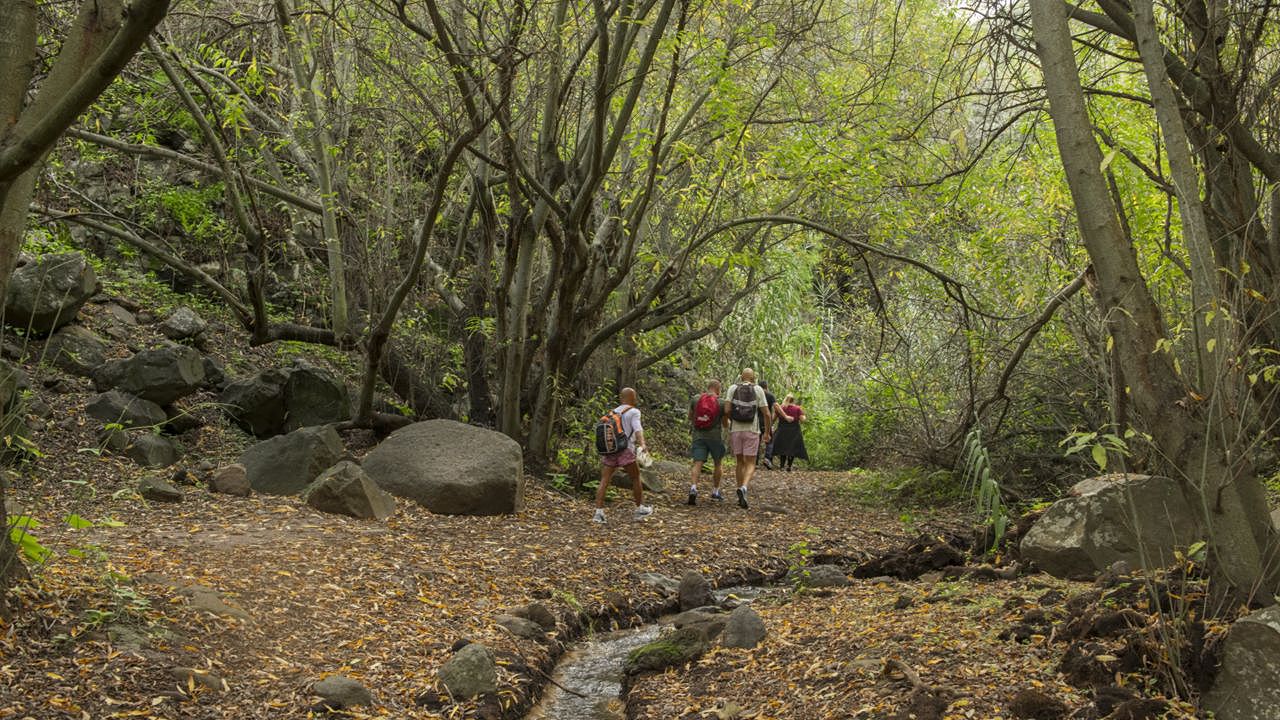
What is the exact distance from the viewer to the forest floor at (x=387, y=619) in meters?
4.49

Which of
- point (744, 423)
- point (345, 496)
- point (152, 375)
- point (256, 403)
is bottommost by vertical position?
point (345, 496)

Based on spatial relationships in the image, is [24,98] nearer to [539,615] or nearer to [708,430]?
[539,615]

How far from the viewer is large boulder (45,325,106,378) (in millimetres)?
10164

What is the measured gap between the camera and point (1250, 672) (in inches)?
147

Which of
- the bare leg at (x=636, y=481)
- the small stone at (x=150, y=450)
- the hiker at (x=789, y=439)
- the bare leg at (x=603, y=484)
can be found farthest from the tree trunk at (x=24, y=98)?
the hiker at (x=789, y=439)

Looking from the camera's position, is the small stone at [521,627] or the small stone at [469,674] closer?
the small stone at [469,674]

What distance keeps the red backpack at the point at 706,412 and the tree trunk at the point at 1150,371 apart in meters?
8.61

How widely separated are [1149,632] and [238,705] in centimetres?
416

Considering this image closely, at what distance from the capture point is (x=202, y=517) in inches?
316

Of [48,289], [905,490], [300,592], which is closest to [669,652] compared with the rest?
[300,592]

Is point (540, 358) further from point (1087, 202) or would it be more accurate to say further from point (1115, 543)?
point (1087, 202)

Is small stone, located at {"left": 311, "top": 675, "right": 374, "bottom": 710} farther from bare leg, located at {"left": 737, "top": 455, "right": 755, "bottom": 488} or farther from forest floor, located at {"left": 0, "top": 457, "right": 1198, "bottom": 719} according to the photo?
bare leg, located at {"left": 737, "top": 455, "right": 755, "bottom": 488}

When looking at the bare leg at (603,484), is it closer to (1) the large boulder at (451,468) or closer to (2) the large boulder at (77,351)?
(1) the large boulder at (451,468)

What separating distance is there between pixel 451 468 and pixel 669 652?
4328 mm
